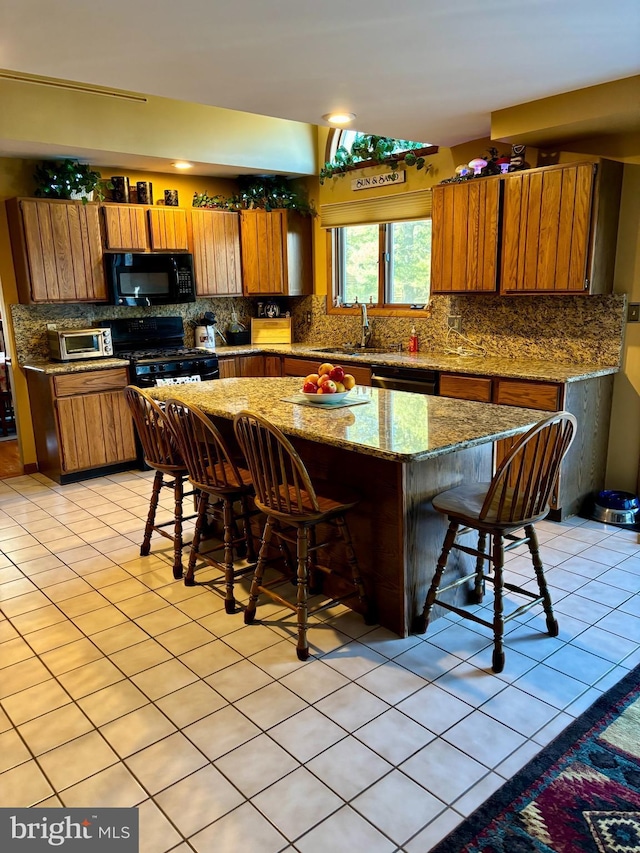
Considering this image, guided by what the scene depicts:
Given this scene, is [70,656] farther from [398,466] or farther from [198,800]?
[398,466]

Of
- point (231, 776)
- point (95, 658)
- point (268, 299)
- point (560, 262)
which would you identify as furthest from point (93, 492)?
point (560, 262)

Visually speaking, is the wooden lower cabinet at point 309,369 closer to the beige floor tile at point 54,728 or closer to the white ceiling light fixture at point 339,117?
the white ceiling light fixture at point 339,117

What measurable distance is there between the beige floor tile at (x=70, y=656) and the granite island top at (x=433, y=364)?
8.50ft

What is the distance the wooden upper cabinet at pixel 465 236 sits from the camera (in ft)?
13.8

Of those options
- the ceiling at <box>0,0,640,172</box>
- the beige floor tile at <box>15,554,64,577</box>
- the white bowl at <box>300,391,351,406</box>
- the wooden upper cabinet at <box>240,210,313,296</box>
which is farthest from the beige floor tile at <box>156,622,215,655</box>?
the wooden upper cabinet at <box>240,210,313,296</box>

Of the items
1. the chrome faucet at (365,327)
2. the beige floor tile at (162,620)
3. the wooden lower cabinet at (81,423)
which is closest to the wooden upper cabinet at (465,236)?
the chrome faucet at (365,327)

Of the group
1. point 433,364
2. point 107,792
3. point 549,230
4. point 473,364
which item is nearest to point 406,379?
point 433,364

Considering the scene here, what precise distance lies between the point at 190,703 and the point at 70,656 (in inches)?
25.7

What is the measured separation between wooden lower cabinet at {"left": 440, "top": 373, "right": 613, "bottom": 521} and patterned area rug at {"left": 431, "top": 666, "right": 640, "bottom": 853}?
1888 mm

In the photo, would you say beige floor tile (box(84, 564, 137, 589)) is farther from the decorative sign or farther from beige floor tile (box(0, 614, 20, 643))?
the decorative sign

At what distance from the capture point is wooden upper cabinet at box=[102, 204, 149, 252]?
16.9 feet

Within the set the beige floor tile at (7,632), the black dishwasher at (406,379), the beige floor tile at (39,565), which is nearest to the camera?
the beige floor tile at (7,632)

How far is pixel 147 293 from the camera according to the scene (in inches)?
216

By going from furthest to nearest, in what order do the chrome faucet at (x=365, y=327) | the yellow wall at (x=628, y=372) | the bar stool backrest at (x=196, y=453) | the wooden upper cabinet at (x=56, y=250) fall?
the chrome faucet at (x=365, y=327), the wooden upper cabinet at (x=56, y=250), the yellow wall at (x=628, y=372), the bar stool backrest at (x=196, y=453)
